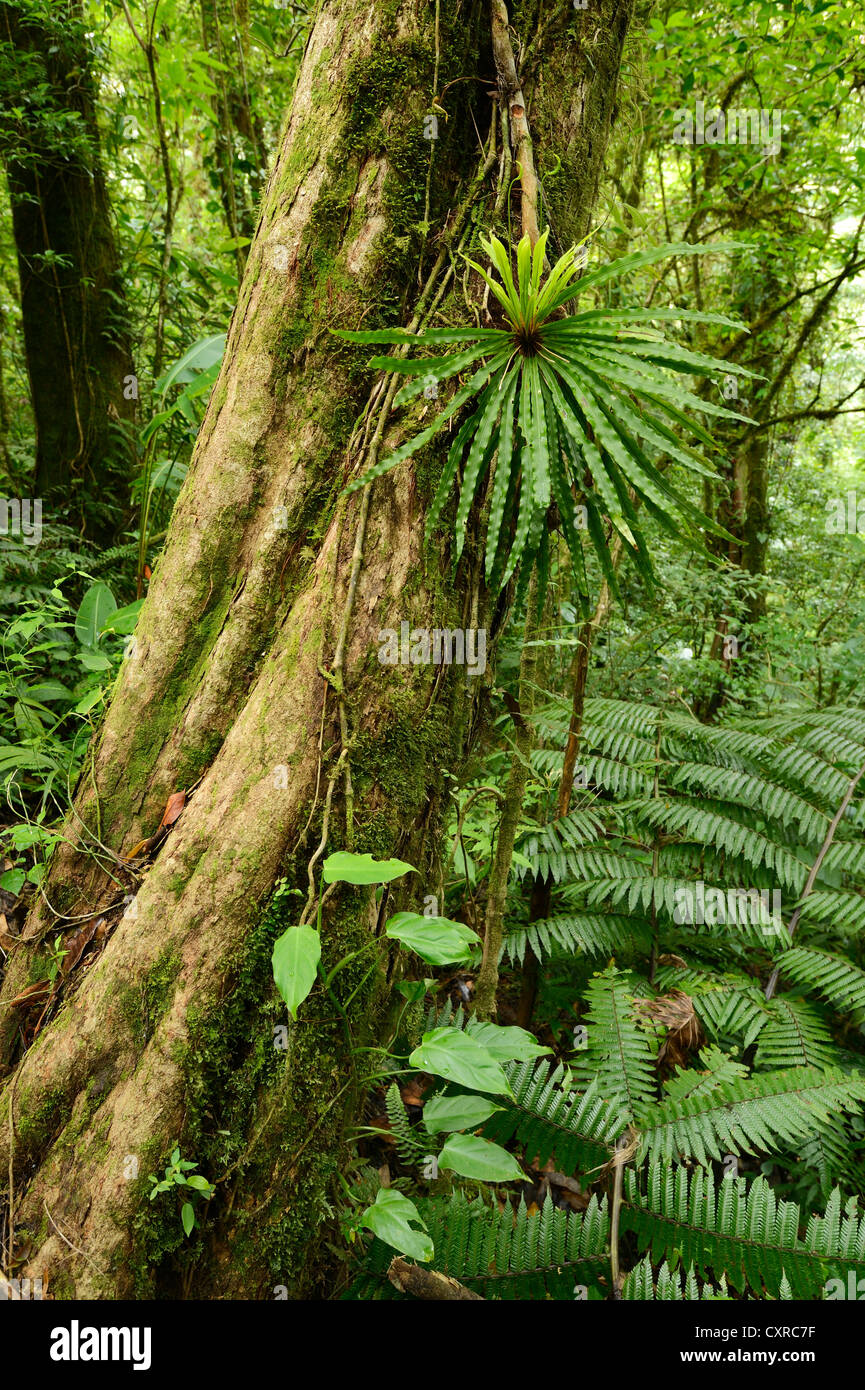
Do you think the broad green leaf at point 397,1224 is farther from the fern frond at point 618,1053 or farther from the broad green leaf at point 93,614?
the broad green leaf at point 93,614

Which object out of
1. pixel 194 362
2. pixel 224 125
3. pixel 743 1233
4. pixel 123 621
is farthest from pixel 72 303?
pixel 743 1233

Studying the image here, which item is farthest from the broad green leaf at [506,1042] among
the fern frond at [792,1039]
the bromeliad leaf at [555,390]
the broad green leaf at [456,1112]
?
the fern frond at [792,1039]

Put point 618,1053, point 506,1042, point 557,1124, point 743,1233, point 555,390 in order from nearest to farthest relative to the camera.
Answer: point 555,390, point 506,1042, point 743,1233, point 557,1124, point 618,1053

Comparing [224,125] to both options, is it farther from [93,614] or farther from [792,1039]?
[792,1039]

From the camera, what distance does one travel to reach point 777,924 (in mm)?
2529

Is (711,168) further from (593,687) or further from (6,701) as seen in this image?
(6,701)

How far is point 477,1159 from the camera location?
4.77 ft

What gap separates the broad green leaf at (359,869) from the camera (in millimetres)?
1260

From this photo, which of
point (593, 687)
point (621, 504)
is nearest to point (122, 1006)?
point (621, 504)

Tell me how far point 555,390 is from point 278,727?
0.90 m

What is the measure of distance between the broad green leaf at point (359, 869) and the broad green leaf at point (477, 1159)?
625 millimetres

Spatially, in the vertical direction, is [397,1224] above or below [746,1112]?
above

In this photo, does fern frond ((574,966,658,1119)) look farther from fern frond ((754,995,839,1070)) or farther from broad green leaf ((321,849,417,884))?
broad green leaf ((321,849,417,884))
